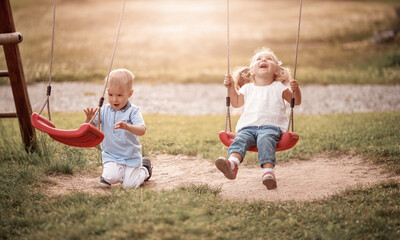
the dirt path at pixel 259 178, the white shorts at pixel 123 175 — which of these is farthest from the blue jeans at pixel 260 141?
the white shorts at pixel 123 175

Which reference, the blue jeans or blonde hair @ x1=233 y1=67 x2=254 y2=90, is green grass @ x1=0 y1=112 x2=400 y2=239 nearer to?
the blue jeans

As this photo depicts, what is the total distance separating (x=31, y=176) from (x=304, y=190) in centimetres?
293

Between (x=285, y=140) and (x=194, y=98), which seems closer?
(x=285, y=140)

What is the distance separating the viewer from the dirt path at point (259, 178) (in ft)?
14.7

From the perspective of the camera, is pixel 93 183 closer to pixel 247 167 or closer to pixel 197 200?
pixel 197 200

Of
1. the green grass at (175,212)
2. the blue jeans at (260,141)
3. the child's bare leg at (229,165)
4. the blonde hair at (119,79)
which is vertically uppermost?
the blonde hair at (119,79)

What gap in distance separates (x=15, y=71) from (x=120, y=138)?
1.99m

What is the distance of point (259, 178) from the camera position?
505cm

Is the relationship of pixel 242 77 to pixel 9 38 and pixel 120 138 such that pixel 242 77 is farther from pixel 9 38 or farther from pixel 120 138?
pixel 9 38

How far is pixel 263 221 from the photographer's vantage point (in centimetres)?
372

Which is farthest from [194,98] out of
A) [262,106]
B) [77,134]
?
[77,134]

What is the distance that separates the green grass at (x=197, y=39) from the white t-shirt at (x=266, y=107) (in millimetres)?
8770

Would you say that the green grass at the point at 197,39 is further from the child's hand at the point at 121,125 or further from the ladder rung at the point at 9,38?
the child's hand at the point at 121,125

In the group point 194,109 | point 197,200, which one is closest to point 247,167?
point 197,200
